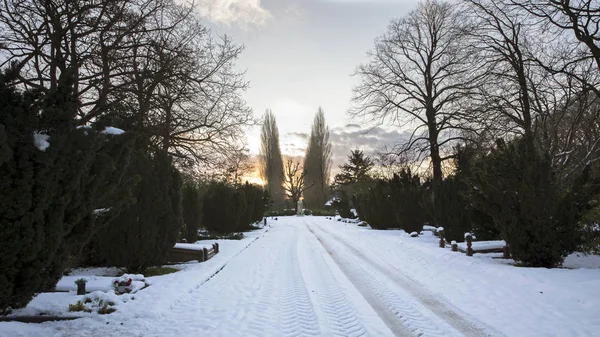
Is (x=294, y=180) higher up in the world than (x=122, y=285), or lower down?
higher up

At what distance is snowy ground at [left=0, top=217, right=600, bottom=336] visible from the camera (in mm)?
4750

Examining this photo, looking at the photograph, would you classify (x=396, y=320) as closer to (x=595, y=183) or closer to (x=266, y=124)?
(x=595, y=183)

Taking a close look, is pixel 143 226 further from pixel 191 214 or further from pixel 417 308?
pixel 417 308

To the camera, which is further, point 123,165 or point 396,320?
point 123,165

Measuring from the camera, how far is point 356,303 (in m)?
5.91

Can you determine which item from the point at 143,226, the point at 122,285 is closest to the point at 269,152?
the point at 143,226

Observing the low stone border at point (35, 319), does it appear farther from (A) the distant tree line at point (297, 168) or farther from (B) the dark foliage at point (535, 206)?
(A) the distant tree line at point (297, 168)

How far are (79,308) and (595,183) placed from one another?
1053cm

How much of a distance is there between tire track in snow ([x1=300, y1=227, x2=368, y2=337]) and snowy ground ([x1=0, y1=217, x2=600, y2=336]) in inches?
0.5

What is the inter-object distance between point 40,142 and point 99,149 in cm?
85

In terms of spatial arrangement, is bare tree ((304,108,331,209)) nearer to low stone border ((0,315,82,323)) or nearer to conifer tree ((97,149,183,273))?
conifer tree ((97,149,183,273))

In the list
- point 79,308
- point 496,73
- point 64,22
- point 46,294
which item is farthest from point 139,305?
point 496,73

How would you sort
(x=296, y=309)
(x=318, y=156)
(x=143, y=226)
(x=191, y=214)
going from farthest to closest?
(x=318, y=156)
(x=191, y=214)
(x=143, y=226)
(x=296, y=309)

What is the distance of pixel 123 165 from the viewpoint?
18.0 feet
